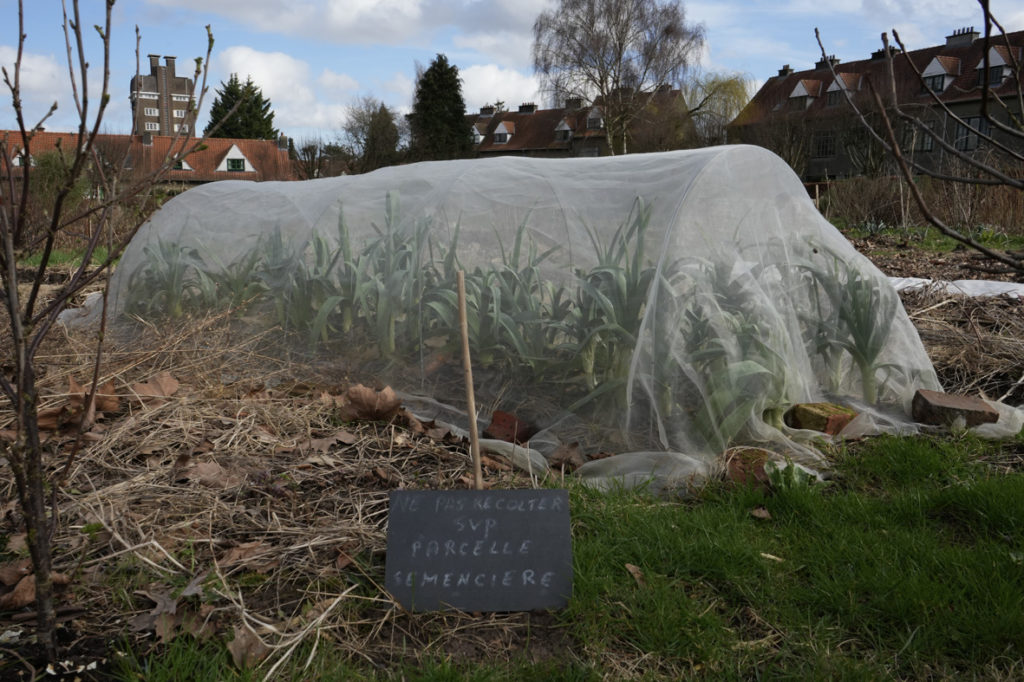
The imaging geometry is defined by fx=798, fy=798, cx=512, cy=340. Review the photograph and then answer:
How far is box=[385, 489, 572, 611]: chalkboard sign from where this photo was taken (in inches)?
81.9

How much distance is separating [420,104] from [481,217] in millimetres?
40762

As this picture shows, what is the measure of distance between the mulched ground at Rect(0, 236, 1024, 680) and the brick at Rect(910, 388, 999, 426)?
0.25 metres

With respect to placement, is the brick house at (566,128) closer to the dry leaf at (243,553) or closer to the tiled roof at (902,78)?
the tiled roof at (902,78)

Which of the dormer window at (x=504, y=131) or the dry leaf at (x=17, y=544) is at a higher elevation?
the dormer window at (x=504, y=131)

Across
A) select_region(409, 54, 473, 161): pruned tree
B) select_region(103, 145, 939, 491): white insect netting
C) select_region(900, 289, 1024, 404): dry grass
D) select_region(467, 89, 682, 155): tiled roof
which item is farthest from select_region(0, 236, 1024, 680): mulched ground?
select_region(467, 89, 682, 155): tiled roof

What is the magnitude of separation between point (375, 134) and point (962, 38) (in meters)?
26.6

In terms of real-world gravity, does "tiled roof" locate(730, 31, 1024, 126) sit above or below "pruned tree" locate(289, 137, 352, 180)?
above

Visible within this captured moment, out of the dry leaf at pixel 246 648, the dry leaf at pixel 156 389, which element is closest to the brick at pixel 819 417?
the dry leaf at pixel 246 648

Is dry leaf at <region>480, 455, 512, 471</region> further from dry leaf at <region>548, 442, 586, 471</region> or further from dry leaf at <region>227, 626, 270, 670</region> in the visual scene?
dry leaf at <region>227, 626, 270, 670</region>

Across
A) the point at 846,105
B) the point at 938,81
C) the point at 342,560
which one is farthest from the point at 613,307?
the point at 938,81

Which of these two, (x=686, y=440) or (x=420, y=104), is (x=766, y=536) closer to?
(x=686, y=440)

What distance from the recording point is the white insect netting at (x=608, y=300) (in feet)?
10.0

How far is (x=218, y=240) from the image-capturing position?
190 inches

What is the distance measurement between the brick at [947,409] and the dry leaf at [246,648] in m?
2.84
